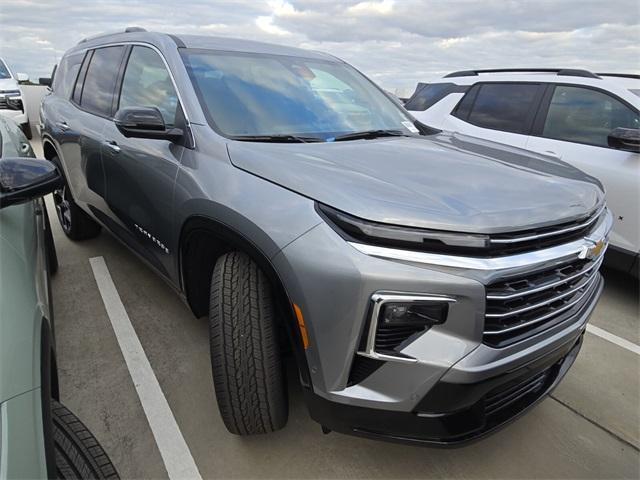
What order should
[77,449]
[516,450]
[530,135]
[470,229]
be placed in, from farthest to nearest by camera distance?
[530,135]
[516,450]
[470,229]
[77,449]

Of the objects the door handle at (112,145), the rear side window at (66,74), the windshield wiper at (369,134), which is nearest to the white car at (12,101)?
the rear side window at (66,74)

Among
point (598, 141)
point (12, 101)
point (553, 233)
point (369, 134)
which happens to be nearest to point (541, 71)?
point (598, 141)

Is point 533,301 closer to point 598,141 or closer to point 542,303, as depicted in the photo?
point 542,303

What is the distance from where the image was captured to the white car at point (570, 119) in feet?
11.9

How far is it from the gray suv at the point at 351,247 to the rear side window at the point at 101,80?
2.12 ft

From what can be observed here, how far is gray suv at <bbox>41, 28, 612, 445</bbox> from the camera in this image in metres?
1.40

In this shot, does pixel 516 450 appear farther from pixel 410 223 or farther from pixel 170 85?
pixel 170 85

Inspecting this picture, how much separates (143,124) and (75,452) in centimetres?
142

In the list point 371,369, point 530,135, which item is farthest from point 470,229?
point 530,135

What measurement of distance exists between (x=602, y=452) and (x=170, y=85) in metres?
2.88

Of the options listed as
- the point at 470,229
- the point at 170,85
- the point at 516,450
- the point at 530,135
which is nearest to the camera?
the point at 470,229

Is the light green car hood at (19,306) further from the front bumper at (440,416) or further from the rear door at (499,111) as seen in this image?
the rear door at (499,111)

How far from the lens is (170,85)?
2.37m

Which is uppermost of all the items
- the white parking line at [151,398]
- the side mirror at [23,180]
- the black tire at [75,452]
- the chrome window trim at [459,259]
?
the side mirror at [23,180]
